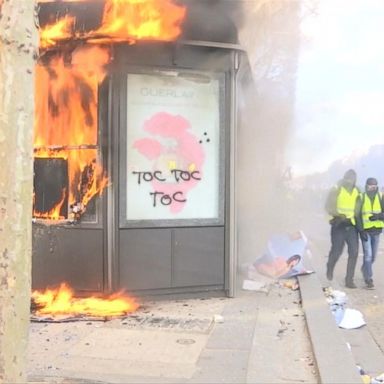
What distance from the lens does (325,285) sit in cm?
903

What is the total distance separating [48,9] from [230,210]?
2.90 meters

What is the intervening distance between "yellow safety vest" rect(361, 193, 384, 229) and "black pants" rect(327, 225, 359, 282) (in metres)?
0.22

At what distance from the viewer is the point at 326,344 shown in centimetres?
499

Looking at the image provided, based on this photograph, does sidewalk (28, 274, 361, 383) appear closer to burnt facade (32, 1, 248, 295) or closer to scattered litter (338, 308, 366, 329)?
scattered litter (338, 308, 366, 329)

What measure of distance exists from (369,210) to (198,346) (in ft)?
16.6

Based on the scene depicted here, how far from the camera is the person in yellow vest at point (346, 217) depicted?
920 cm

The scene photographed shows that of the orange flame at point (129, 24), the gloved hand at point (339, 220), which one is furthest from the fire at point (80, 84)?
the gloved hand at point (339, 220)

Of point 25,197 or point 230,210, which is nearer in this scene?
point 25,197

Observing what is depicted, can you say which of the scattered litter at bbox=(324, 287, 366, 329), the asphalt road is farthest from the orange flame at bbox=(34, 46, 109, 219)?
the asphalt road

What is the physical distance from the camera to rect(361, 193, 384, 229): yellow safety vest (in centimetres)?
930

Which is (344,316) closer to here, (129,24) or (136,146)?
(136,146)

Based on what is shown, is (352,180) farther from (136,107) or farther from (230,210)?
(136,107)

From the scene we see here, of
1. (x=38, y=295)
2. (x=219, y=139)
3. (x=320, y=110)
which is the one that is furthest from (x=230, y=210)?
→ (x=320, y=110)

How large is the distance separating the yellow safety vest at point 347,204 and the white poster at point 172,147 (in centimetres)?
310
